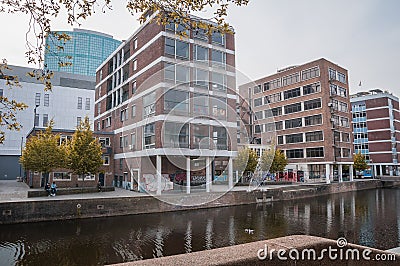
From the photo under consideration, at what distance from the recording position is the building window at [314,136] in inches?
1924

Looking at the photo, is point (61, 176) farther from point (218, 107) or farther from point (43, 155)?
point (218, 107)

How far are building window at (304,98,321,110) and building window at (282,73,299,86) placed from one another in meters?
4.77

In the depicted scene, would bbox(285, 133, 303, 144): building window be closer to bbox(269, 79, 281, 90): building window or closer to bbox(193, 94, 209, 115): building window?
bbox(269, 79, 281, 90): building window

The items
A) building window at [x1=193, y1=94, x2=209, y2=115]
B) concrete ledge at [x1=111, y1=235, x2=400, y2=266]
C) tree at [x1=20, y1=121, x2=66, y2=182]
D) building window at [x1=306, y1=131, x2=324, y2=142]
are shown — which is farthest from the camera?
building window at [x1=306, y1=131, x2=324, y2=142]

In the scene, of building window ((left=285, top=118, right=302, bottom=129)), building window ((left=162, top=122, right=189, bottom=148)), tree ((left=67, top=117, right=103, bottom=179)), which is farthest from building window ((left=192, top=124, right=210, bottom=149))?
building window ((left=285, top=118, right=302, bottom=129))

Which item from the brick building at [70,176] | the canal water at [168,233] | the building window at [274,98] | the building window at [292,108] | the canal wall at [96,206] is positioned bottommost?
the canal water at [168,233]

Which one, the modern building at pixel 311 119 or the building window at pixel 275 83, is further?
the building window at pixel 275 83

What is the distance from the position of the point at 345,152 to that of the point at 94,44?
370 ft

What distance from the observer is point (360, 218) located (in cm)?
→ 2155

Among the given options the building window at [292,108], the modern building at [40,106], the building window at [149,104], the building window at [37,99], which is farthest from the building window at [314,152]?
the building window at [37,99]

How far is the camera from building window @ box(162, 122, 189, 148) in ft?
79.8

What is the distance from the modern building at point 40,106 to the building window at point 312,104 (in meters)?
39.8

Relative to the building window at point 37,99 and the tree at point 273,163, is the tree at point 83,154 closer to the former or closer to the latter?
the tree at point 273,163

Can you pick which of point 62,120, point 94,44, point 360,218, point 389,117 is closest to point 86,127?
point 360,218
